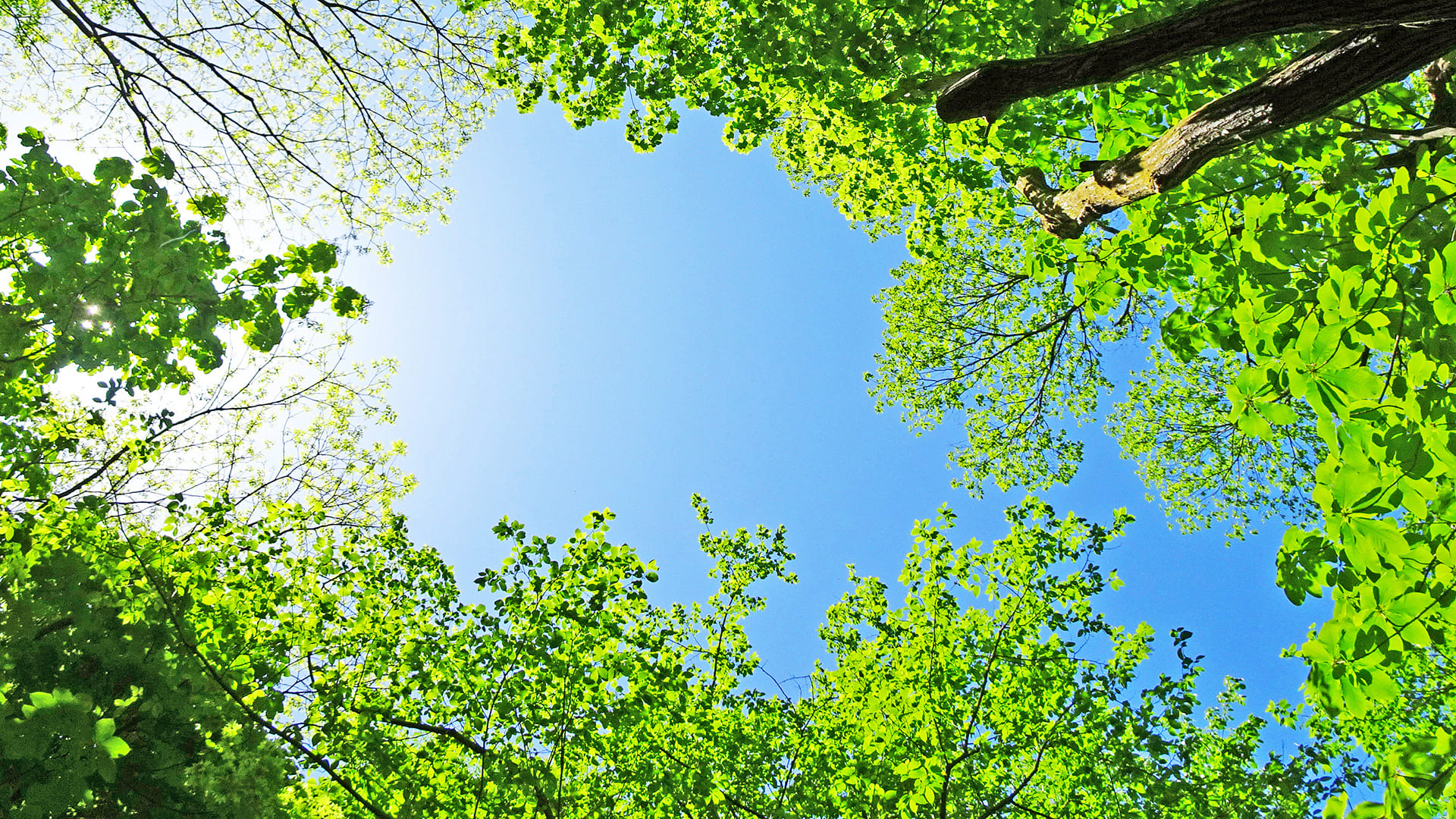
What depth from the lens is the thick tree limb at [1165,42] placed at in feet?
8.46

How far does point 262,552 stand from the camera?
6.77 metres

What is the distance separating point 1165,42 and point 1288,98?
0.65 meters

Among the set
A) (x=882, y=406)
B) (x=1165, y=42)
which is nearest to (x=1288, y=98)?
(x=1165, y=42)

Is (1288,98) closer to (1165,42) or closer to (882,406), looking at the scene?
(1165,42)

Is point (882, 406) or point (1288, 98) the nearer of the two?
point (1288, 98)

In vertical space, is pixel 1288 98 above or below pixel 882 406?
below

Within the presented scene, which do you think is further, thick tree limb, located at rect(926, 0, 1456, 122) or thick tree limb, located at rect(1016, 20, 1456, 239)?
thick tree limb, located at rect(1016, 20, 1456, 239)

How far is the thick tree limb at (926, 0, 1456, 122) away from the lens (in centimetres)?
258

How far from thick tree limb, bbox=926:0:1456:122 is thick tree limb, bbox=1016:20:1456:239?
0.81 ft

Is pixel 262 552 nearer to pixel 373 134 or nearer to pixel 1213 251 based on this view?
pixel 373 134

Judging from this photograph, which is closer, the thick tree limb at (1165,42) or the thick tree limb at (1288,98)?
the thick tree limb at (1165,42)

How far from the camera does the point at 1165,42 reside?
3.00m

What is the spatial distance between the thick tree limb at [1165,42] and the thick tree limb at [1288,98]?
246 mm

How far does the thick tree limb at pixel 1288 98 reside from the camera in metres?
2.82
